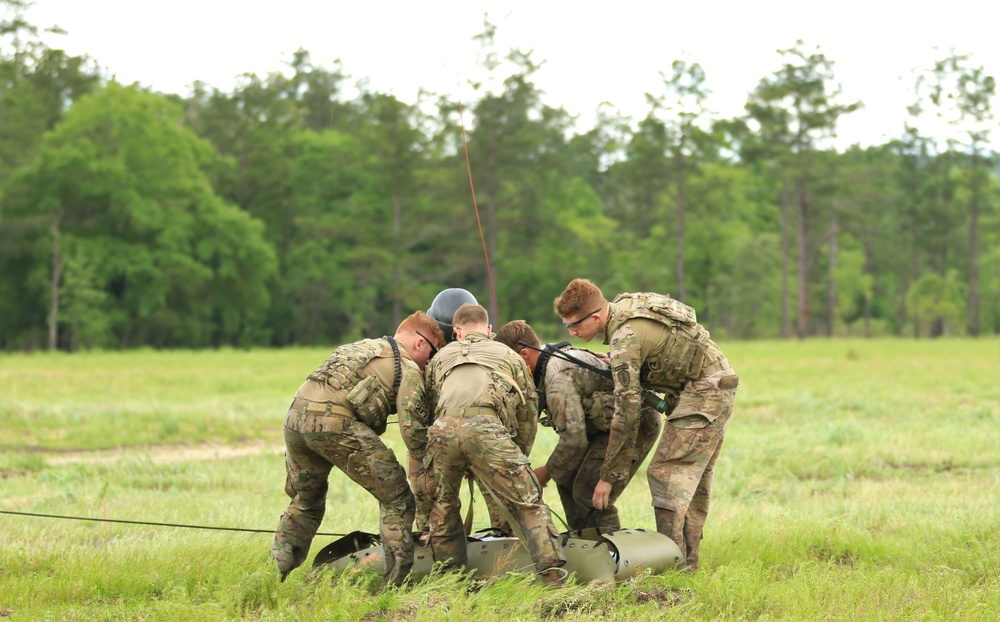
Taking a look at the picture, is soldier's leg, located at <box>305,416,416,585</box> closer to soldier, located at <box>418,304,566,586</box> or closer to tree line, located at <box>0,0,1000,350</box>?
soldier, located at <box>418,304,566,586</box>

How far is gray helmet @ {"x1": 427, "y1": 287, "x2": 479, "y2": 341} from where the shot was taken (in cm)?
781

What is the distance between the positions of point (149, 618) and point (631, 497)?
6405 millimetres

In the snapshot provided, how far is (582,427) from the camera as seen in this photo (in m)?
7.67

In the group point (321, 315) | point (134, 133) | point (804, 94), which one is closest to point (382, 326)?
point (321, 315)

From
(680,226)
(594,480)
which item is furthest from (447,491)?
(680,226)

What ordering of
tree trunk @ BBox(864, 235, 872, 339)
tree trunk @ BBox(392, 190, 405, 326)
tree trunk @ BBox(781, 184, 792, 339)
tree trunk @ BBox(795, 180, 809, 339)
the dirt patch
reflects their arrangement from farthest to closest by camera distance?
1. tree trunk @ BBox(864, 235, 872, 339)
2. tree trunk @ BBox(781, 184, 792, 339)
3. tree trunk @ BBox(795, 180, 809, 339)
4. tree trunk @ BBox(392, 190, 405, 326)
5. the dirt patch

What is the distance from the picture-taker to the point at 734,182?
221 ft

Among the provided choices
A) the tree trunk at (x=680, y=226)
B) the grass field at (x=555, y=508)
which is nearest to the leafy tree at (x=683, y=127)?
the tree trunk at (x=680, y=226)

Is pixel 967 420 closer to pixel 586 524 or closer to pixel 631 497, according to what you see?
pixel 631 497

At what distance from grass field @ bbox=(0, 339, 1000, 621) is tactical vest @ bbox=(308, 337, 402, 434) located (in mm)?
1053

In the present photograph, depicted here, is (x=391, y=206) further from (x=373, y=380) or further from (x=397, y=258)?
(x=373, y=380)

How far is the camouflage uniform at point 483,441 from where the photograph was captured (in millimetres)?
6793

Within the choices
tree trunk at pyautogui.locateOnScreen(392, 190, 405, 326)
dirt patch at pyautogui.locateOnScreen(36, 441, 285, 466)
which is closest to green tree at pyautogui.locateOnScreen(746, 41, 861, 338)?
tree trunk at pyautogui.locateOnScreen(392, 190, 405, 326)

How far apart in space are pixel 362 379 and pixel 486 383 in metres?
0.89
